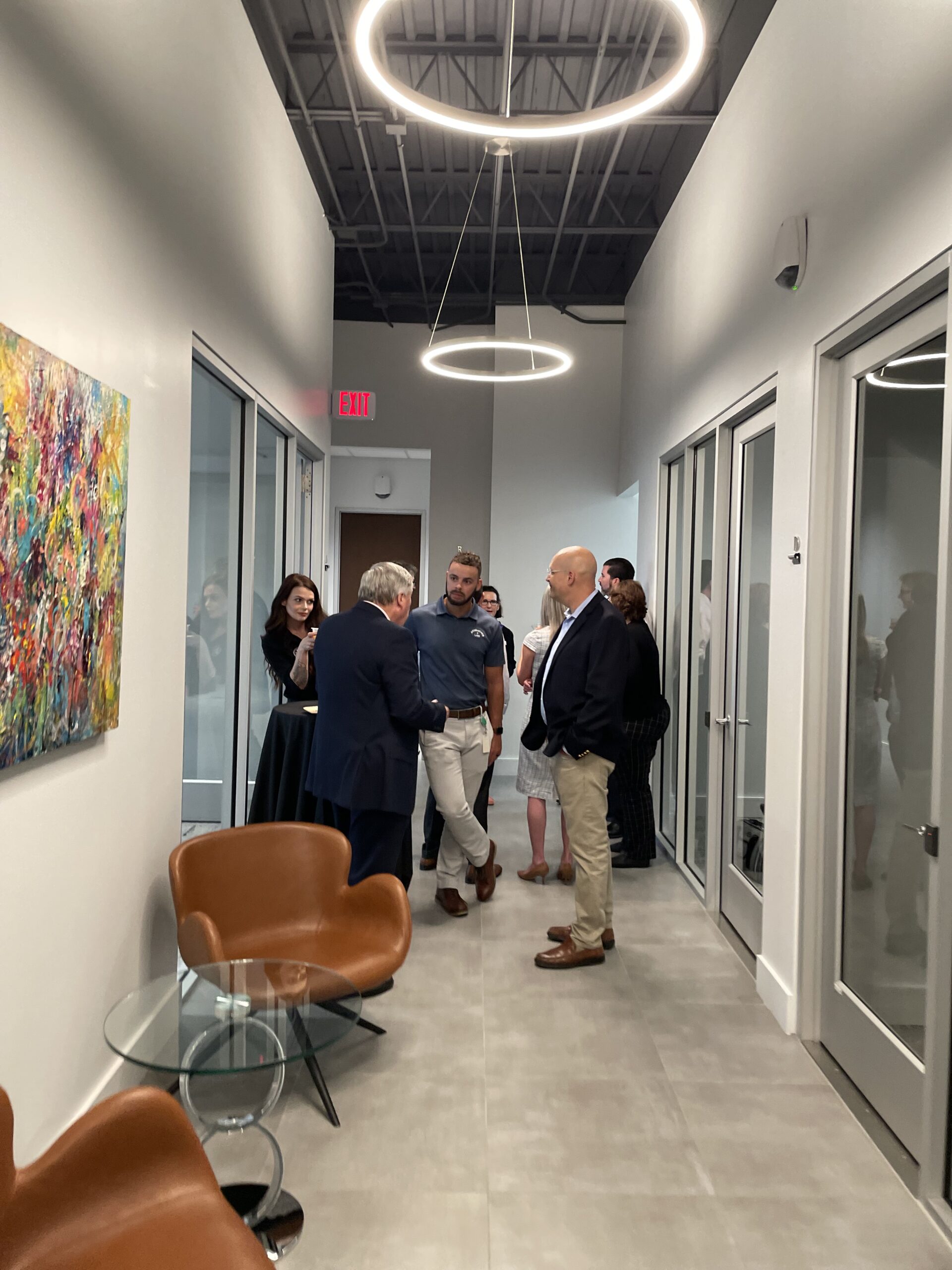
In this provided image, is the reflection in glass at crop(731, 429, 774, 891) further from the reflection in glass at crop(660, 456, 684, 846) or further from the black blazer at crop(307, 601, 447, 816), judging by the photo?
the black blazer at crop(307, 601, 447, 816)

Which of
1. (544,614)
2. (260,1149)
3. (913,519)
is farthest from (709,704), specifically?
(260,1149)

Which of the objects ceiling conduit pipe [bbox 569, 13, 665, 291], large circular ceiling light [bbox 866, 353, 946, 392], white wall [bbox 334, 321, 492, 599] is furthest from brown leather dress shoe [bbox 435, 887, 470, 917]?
white wall [bbox 334, 321, 492, 599]

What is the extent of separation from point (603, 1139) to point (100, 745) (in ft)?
6.31

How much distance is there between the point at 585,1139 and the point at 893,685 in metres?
1.69

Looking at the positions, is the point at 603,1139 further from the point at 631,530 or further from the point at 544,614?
the point at 631,530

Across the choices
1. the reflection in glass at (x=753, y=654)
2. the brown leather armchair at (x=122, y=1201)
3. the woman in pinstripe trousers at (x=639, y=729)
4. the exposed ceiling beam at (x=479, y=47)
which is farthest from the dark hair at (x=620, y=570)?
the brown leather armchair at (x=122, y=1201)

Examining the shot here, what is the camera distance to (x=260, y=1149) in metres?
2.66

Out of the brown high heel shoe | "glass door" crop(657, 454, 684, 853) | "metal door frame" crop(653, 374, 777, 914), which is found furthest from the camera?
"glass door" crop(657, 454, 684, 853)

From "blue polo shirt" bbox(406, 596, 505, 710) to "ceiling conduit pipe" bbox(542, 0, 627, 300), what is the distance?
250cm

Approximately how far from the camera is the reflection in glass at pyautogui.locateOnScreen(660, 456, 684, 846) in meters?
6.22

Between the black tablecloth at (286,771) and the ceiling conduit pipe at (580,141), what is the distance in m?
3.05

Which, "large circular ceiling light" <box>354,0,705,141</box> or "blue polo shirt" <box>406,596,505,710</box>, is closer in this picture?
"large circular ceiling light" <box>354,0,705,141</box>

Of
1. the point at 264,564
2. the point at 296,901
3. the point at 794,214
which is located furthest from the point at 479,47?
the point at 296,901

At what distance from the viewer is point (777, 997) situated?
373cm
